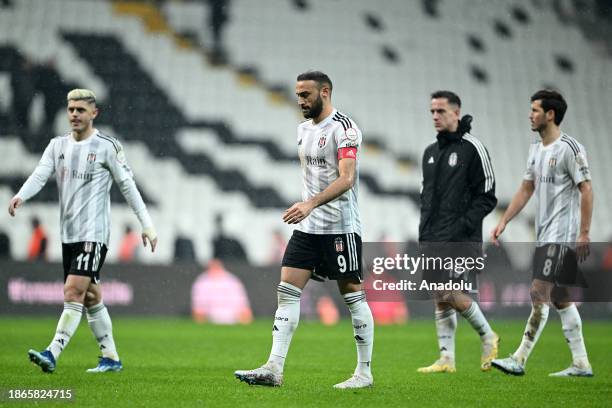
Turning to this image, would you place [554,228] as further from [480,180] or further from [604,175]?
[604,175]

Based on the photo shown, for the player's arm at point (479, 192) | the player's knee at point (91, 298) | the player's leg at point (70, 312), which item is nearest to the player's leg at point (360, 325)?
the player's arm at point (479, 192)

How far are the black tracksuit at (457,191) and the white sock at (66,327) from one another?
301 cm

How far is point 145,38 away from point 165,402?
64.7 feet

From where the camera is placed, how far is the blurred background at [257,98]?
21484 millimetres

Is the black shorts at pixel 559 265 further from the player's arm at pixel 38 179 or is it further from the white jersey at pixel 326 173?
the player's arm at pixel 38 179

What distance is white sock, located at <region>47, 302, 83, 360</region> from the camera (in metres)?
7.64

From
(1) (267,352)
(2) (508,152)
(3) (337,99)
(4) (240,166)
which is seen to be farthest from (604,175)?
(1) (267,352)

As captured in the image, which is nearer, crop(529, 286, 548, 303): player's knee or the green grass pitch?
the green grass pitch

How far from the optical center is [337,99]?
84.7 feet

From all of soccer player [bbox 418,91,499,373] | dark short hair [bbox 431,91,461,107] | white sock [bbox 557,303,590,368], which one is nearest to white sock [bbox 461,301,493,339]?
soccer player [bbox 418,91,499,373]

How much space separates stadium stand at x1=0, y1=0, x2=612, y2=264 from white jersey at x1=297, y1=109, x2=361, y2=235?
46.6ft

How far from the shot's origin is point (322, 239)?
708 cm

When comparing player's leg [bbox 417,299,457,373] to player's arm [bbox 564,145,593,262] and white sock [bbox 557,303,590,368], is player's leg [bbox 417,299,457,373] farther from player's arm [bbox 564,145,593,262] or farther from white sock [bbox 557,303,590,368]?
player's arm [bbox 564,145,593,262]

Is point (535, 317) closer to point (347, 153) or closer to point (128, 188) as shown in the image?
point (347, 153)
